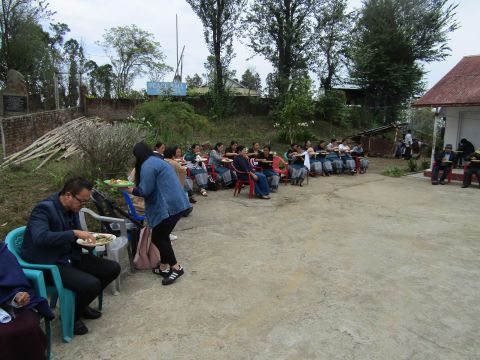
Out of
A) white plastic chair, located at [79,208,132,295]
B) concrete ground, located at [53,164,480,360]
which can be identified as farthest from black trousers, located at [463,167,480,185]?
white plastic chair, located at [79,208,132,295]

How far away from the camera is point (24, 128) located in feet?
38.4

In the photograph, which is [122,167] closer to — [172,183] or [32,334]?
[172,183]

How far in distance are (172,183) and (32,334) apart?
2.04 metres

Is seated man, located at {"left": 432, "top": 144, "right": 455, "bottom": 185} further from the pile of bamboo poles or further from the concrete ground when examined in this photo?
the pile of bamboo poles

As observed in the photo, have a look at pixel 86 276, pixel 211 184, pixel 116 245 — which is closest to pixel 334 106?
pixel 211 184

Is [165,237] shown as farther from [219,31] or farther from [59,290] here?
[219,31]

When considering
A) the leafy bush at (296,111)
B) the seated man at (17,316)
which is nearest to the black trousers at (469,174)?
the leafy bush at (296,111)

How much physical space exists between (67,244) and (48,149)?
9265mm

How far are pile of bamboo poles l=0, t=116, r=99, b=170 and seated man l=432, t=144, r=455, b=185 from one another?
33.6ft

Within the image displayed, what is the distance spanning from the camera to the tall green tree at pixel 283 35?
63.1 ft

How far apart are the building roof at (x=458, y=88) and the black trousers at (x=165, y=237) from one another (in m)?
10.9

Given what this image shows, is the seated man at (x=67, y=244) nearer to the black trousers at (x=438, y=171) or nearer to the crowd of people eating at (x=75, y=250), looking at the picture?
the crowd of people eating at (x=75, y=250)

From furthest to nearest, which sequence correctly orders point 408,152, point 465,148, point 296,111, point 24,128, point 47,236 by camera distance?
point 408,152 < point 296,111 < point 465,148 < point 24,128 < point 47,236

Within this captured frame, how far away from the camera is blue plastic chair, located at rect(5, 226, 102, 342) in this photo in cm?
310
